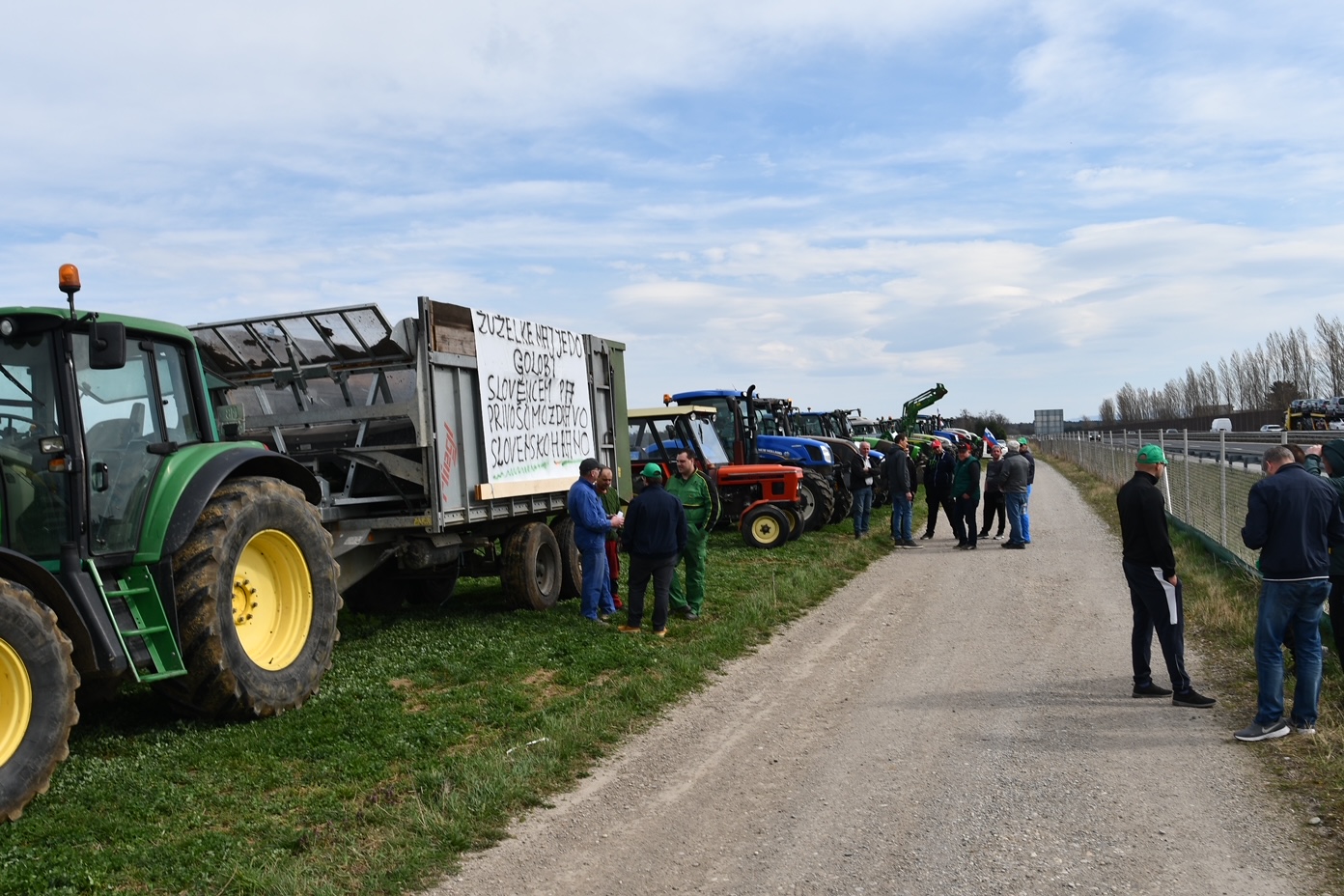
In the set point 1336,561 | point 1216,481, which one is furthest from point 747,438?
point 1336,561

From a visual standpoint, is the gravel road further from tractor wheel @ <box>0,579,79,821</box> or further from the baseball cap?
tractor wheel @ <box>0,579,79,821</box>

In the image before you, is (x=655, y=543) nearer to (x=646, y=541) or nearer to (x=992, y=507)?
(x=646, y=541)

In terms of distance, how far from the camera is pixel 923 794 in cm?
577

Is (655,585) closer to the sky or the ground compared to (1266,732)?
closer to the sky

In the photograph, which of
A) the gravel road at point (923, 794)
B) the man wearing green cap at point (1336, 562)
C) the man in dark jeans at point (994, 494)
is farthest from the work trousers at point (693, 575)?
the man in dark jeans at point (994, 494)

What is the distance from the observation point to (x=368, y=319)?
922 cm

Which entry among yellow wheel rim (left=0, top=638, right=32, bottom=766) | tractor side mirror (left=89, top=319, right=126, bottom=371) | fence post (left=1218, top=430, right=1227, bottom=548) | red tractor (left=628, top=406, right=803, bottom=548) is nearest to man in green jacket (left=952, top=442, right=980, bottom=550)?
red tractor (left=628, top=406, right=803, bottom=548)

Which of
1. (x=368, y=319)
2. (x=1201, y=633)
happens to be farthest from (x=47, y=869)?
(x=1201, y=633)

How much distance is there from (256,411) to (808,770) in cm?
617

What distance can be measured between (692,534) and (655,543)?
3.54 ft

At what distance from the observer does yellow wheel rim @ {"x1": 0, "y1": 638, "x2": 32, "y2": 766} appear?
17.1ft

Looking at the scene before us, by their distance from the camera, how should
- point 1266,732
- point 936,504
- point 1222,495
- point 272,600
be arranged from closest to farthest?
point 1266,732
point 272,600
point 1222,495
point 936,504

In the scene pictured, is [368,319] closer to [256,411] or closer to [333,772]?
[256,411]

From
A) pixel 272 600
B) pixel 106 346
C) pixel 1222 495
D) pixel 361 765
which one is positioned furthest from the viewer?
pixel 1222 495
